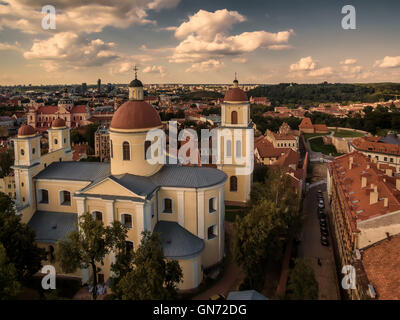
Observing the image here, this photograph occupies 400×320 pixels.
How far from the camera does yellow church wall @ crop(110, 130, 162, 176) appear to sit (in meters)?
23.9

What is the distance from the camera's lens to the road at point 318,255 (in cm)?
2181

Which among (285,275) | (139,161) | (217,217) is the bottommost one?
(285,275)

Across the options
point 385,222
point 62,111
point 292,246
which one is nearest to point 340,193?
point 292,246

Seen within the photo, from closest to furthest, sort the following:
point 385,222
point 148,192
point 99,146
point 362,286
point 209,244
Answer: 1. point 362,286
2. point 385,222
3. point 148,192
4. point 209,244
5. point 99,146

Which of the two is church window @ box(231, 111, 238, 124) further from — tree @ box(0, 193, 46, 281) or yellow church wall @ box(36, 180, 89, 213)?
tree @ box(0, 193, 46, 281)

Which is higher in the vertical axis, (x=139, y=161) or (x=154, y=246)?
(x=139, y=161)

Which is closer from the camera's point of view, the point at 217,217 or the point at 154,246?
the point at 154,246

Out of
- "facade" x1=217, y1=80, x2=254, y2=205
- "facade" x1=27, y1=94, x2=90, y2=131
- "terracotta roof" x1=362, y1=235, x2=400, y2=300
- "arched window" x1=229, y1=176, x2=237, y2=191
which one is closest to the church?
"terracotta roof" x1=362, y1=235, x2=400, y2=300

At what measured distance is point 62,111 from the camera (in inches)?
3999

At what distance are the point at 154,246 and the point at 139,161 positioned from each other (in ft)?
29.0

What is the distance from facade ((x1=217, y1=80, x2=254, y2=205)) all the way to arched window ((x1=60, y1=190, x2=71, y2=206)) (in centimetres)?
1620

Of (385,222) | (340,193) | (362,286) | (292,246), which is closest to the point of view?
Answer: (362,286)

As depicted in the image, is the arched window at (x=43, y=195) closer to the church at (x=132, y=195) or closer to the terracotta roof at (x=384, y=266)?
the church at (x=132, y=195)

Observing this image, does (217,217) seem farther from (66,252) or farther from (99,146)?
(99,146)
